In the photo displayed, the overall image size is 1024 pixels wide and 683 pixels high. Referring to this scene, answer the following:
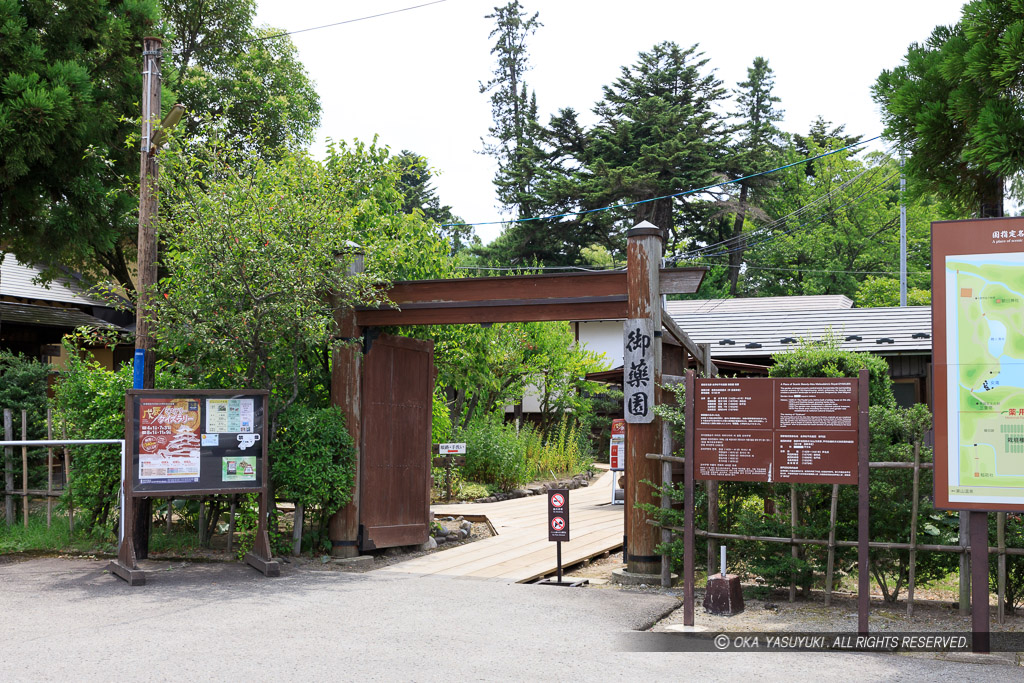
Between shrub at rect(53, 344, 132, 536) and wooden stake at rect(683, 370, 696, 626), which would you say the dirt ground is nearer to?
wooden stake at rect(683, 370, 696, 626)

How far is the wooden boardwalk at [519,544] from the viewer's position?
10.1 meters

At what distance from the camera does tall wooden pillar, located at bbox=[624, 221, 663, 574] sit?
366 inches

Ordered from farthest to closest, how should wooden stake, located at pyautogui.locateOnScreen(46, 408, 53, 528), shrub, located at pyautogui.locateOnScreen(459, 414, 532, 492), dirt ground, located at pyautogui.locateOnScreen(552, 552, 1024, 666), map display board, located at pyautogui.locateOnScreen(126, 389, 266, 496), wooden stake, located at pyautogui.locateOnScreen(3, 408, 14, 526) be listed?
1. shrub, located at pyautogui.locateOnScreen(459, 414, 532, 492)
2. wooden stake, located at pyautogui.locateOnScreen(3, 408, 14, 526)
3. wooden stake, located at pyautogui.locateOnScreen(46, 408, 53, 528)
4. map display board, located at pyautogui.locateOnScreen(126, 389, 266, 496)
5. dirt ground, located at pyautogui.locateOnScreen(552, 552, 1024, 666)

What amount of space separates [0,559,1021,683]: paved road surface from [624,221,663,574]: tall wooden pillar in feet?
2.59

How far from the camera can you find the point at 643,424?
30.8 ft

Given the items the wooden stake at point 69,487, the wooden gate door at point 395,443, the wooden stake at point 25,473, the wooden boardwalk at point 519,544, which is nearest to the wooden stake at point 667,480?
the wooden boardwalk at point 519,544

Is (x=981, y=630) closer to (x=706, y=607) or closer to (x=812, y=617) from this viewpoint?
(x=812, y=617)

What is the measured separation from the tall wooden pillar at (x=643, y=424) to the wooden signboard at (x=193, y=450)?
12.1 ft

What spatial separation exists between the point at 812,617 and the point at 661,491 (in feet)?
6.44

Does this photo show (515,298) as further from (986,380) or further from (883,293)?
(883,293)

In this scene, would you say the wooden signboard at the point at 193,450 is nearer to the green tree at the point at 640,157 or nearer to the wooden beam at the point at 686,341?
the wooden beam at the point at 686,341

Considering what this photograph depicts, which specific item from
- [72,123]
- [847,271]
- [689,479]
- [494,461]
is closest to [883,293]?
[847,271]

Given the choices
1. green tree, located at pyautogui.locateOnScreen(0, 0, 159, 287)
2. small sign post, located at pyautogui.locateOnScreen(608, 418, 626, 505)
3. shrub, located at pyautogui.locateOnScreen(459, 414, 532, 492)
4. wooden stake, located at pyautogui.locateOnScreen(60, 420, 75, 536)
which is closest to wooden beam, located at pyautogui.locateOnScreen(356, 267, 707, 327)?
green tree, located at pyautogui.locateOnScreen(0, 0, 159, 287)

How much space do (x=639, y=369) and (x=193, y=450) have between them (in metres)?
4.64
